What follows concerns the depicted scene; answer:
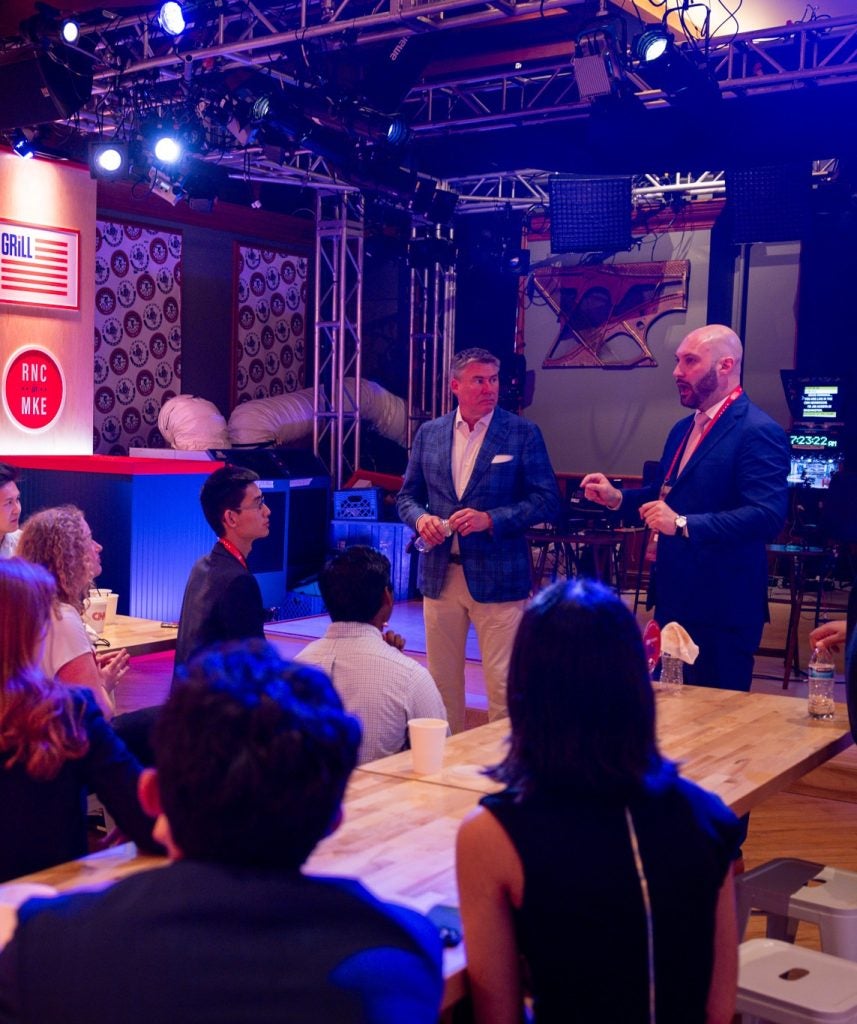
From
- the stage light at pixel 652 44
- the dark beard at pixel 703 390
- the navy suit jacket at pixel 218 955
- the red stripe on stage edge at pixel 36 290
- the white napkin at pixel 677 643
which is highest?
the stage light at pixel 652 44

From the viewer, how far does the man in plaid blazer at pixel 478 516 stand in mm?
4238

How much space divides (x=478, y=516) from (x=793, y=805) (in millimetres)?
1887

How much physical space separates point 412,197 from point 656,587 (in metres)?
6.27

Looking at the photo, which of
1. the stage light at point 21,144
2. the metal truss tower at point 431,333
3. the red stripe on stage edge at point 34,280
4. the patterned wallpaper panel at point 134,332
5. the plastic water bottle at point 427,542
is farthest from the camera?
the metal truss tower at point 431,333

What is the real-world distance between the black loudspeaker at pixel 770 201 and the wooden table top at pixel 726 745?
598 cm

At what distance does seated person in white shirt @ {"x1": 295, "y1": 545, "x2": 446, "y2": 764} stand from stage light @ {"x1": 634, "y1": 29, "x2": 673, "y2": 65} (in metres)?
4.65

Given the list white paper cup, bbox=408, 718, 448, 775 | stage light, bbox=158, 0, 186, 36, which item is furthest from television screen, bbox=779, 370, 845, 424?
white paper cup, bbox=408, 718, 448, 775

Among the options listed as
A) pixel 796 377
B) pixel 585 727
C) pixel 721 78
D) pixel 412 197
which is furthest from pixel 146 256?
pixel 585 727

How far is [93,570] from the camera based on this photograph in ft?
10.6

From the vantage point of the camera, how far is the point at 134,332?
34.2ft

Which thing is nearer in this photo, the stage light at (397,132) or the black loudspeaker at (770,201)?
the stage light at (397,132)

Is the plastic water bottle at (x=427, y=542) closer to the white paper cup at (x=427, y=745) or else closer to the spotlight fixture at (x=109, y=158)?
the white paper cup at (x=427, y=745)

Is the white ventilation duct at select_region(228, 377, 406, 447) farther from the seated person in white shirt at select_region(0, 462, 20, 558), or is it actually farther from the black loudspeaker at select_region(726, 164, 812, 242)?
the seated person in white shirt at select_region(0, 462, 20, 558)

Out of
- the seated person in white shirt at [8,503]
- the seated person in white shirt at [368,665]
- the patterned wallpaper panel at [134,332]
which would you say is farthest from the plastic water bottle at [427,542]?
the patterned wallpaper panel at [134,332]
